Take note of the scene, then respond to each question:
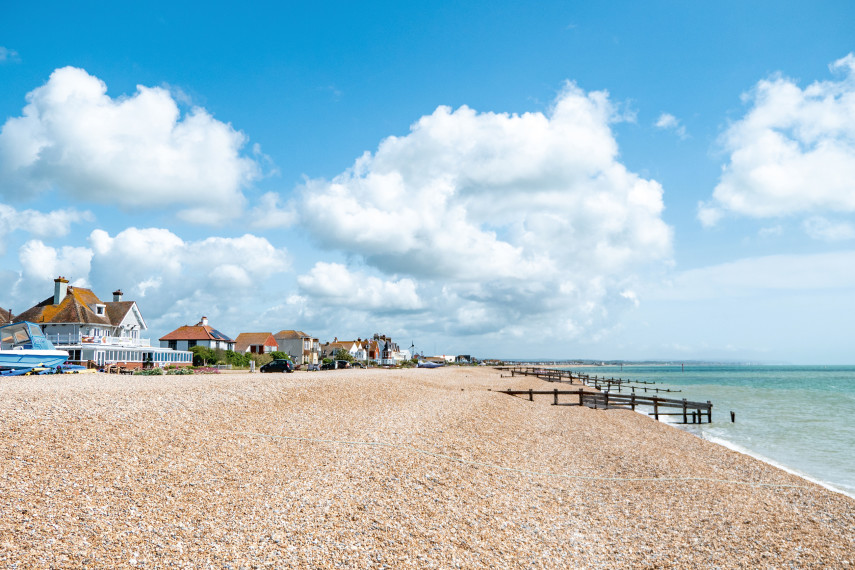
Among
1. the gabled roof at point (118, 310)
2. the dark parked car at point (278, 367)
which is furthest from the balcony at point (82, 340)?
the dark parked car at point (278, 367)

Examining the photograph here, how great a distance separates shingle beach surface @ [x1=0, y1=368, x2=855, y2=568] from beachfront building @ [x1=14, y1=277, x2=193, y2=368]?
1701 inches

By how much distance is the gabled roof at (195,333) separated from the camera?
80625 millimetres

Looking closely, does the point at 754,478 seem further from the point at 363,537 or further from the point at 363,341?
the point at 363,341

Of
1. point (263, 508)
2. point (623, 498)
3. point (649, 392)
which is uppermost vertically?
point (263, 508)

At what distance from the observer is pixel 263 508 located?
365 inches

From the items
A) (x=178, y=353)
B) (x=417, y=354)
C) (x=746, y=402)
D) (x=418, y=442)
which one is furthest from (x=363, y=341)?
(x=418, y=442)

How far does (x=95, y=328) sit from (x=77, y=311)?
8.29 feet

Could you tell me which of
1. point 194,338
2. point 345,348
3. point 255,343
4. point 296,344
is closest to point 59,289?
point 194,338

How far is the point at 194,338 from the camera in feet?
264

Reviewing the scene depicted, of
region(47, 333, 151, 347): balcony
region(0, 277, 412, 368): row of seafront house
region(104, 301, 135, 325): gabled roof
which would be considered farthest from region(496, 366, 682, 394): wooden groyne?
region(47, 333, 151, 347): balcony

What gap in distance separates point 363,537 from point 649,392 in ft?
245

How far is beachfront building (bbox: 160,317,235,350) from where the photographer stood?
80062 mm

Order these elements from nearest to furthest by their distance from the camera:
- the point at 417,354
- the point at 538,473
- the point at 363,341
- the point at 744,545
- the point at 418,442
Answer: the point at 744,545 → the point at 538,473 → the point at 418,442 → the point at 363,341 → the point at 417,354

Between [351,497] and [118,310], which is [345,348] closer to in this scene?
[118,310]
